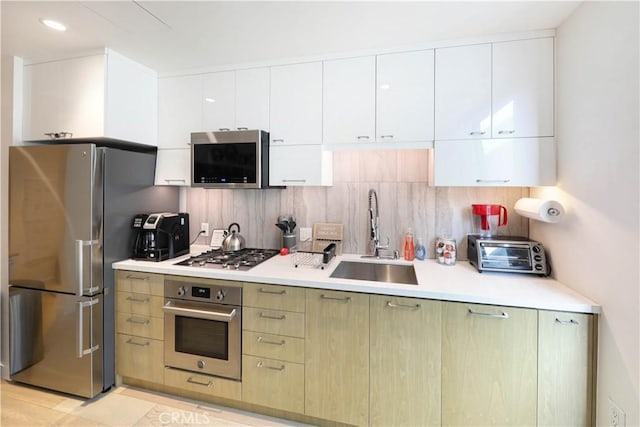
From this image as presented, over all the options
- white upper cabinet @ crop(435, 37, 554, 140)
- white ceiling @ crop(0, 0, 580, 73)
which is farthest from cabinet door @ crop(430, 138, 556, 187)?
white ceiling @ crop(0, 0, 580, 73)

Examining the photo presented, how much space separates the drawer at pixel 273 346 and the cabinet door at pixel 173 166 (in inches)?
53.4

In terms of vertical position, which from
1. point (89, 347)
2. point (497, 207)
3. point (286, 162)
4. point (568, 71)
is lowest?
point (89, 347)

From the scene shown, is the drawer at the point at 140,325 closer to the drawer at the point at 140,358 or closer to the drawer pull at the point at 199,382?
the drawer at the point at 140,358

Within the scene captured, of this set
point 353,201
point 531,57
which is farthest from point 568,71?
point 353,201

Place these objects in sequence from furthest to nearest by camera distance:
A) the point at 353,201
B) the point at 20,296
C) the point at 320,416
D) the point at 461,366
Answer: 1. the point at 353,201
2. the point at 20,296
3. the point at 320,416
4. the point at 461,366

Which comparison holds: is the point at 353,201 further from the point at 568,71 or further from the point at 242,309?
the point at 568,71

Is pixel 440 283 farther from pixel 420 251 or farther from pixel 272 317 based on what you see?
pixel 272 317

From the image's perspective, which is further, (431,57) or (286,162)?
(286,162)

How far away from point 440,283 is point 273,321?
3.34ft

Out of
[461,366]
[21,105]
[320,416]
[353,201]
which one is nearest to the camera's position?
[461,366]

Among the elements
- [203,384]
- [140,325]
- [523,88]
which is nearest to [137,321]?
[140,325]

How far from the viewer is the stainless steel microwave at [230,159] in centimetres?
209

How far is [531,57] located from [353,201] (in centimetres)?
146

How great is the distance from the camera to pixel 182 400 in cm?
197
